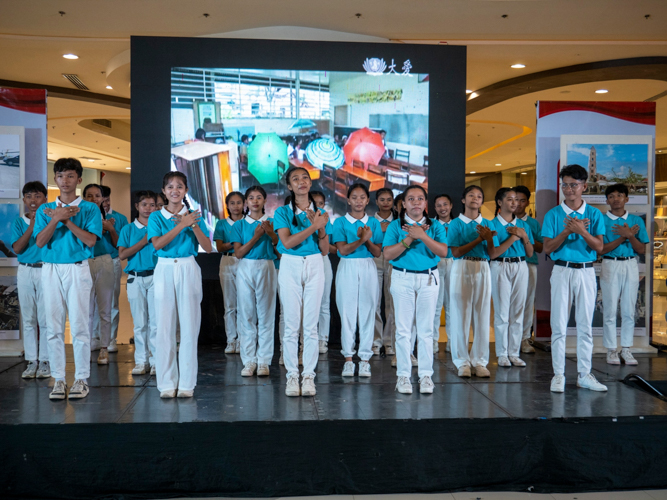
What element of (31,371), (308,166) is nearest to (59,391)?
(31,371)

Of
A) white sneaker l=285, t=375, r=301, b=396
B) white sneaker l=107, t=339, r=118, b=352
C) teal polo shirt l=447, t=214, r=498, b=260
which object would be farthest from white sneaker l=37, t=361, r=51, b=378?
teal polo shirt l=447, t=214, r=498, b=260

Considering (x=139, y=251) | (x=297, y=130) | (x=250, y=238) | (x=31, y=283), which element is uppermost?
(x=297, y=130)

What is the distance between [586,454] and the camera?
347 centimetres

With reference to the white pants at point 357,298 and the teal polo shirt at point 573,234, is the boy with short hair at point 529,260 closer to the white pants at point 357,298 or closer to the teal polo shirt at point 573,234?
the teal polo shirt at point 573,234

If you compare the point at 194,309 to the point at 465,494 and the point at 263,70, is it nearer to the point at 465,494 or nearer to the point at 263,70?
the point at 465,494

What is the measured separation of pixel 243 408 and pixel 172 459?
594 mm

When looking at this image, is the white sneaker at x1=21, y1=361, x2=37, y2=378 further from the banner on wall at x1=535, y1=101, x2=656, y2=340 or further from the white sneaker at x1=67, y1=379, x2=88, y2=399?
the banner on wall at x1=535, y1=101, x2=656, y2=340

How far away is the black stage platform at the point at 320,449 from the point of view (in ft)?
10.7

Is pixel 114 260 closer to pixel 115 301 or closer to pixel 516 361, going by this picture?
pixel 115 301

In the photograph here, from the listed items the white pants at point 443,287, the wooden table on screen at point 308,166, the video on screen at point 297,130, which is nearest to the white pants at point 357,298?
the white pants at point 443,287

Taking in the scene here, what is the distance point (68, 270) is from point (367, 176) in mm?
3424

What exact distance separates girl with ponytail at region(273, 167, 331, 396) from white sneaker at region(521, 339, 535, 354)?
8.74 ft

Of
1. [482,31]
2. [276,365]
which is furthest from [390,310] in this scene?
[482,31]

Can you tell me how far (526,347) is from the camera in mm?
5867
